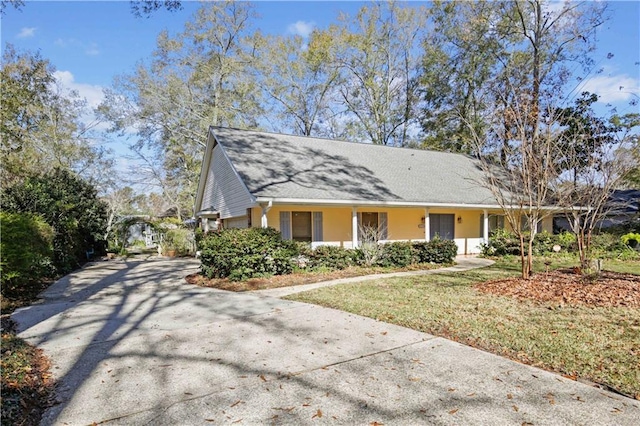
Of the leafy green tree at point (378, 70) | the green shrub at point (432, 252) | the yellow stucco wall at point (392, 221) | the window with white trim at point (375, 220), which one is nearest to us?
the green shrub at point (432, 252)

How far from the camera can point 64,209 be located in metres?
13.5

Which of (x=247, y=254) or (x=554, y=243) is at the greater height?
(x=247, y=254)

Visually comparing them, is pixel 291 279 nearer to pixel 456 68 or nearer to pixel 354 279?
pixel 354 279

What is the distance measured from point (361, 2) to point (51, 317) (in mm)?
27623

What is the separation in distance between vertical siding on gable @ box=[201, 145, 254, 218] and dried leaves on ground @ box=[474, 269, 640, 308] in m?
7.92

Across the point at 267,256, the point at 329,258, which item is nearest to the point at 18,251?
the point at 267,256

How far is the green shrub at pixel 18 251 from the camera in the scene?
7.36 meters

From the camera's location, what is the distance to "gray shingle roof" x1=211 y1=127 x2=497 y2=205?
1256 cm

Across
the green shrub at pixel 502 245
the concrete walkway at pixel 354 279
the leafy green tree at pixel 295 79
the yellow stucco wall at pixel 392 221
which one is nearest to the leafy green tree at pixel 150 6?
the concrete walkway at pixel 354 279

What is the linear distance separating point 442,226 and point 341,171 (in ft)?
18.0

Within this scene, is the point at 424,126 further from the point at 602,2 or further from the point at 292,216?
the point at 292,216

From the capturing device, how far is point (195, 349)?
4.48m

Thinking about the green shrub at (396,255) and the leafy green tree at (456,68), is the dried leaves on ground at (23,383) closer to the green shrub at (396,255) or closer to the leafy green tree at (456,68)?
the green shrub at (396,255)

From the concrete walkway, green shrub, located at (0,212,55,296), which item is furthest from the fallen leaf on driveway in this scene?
green shrub, located at (0,212,55,296)
